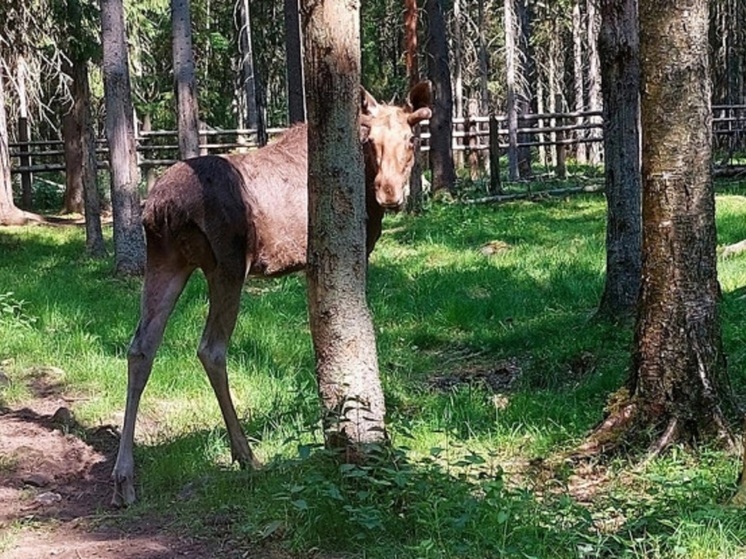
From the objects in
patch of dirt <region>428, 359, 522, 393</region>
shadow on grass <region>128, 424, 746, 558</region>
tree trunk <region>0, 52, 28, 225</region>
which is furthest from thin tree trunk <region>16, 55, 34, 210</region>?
shadow on grass <region>128, 424, 746, 558</region>

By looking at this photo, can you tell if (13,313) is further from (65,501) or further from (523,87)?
(523,87)

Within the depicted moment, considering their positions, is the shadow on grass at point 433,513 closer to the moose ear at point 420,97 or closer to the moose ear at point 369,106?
the moose ear at point 369,106

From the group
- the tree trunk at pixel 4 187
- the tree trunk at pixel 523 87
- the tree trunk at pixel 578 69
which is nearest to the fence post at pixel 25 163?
the tree trunk at pixel 4 187

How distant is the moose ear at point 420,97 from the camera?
5.46m

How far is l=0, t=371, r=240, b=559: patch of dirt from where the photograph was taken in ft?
13.0

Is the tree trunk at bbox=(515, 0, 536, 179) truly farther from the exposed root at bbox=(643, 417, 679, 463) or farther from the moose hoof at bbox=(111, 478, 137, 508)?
the moose hoof at bbox=(111, 478, 137, 508)

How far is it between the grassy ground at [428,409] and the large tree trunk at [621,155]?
0.42 m

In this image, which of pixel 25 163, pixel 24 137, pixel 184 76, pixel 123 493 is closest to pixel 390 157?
pixel 123 493

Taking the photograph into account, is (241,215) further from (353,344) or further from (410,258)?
(410,258)

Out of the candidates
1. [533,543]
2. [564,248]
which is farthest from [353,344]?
[564,248]

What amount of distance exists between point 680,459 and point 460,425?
4.69 feet

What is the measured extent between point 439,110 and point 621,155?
43.1ft

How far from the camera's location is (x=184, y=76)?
43.7 ft

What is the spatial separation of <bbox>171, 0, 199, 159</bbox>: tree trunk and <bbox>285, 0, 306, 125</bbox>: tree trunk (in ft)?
18.0
